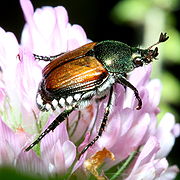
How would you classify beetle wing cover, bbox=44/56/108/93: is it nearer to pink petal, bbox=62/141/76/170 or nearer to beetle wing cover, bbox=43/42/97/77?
beetle wing cover, bbox=43/42/97/77

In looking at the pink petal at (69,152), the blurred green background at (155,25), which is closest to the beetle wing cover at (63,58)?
the pink petal at (69,152)

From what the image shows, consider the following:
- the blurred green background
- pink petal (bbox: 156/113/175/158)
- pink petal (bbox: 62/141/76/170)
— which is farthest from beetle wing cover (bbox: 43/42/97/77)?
the blurred green background

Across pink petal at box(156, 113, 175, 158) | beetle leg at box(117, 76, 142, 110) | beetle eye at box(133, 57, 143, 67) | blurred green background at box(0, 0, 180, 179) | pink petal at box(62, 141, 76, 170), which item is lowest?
blurred green background at box(0, 0, 180, 179)

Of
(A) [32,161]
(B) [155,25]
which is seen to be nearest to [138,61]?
(A) [32,161]

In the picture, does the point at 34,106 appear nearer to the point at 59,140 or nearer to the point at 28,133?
the point at 28,133

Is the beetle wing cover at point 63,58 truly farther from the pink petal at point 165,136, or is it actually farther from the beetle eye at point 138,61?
the pink petal at point 165,136

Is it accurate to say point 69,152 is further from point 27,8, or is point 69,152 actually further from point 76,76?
point 27,8

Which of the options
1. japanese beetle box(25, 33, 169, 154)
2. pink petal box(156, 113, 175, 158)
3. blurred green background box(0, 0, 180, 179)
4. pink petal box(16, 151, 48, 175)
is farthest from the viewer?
blurred green background box(0, 0, 180, 179)

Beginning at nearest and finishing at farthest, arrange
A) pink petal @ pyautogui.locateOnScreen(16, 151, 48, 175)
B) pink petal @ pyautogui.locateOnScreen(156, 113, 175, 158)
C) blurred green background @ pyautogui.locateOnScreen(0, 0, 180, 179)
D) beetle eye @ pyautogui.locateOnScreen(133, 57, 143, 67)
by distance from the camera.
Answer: pink petal @ pyautogui.locateOnScreen(16, 151, 48, 175)
beetle eye @ pyautogui.locateOnScreen(133, 57, 143, 67)
pink petal @ pyautogui.locateOnScreen(156, 113, 175, 158)
blurred green background @ pyautogui.locateOnScreen(0, 0, 180, 179)
